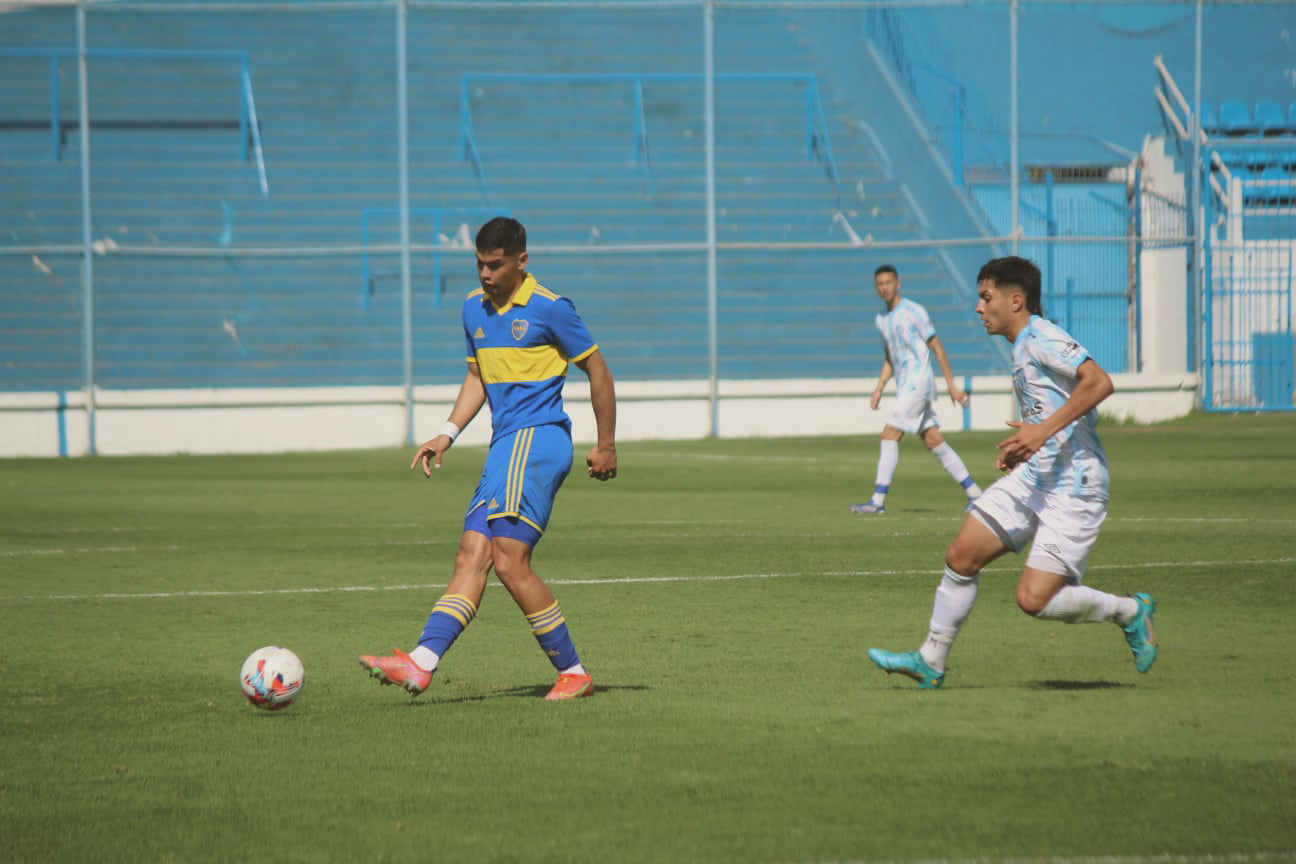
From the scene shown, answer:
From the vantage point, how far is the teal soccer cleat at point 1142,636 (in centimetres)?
689

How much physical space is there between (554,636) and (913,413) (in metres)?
8.81

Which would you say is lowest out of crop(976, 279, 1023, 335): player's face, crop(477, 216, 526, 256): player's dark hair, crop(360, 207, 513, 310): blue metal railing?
crop(976, 279, 1023, 335): player's face

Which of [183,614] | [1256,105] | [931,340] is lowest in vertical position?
[183,614]

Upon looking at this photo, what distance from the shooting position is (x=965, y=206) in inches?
1145

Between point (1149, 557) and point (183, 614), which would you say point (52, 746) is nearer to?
point (183, 614)

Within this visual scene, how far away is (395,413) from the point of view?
24844 millimetres

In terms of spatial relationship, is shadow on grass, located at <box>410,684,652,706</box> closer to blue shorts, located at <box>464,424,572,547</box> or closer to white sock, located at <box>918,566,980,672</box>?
blue shorts, located at <box>464,424,572,547</box>

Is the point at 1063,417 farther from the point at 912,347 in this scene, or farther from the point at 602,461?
the point at 912,347

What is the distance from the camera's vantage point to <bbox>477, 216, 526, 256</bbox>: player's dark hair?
668cm

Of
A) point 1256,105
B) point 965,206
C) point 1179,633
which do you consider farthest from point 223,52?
point 1179,633

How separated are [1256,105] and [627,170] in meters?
13.0

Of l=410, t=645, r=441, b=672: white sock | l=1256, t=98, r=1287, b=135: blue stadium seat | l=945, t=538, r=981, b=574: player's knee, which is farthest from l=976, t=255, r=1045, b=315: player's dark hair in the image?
l=1256, t=98, r=1287, b=135: blue stadium seat

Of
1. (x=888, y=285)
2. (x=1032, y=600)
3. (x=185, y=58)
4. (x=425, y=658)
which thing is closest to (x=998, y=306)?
(x=1032, y=600)

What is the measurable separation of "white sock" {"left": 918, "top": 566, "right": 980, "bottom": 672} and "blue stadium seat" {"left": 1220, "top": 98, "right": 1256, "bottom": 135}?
28.3 meters
